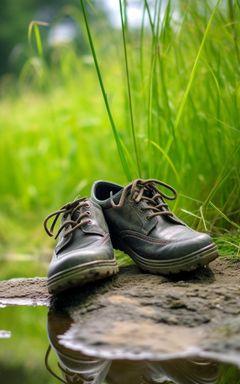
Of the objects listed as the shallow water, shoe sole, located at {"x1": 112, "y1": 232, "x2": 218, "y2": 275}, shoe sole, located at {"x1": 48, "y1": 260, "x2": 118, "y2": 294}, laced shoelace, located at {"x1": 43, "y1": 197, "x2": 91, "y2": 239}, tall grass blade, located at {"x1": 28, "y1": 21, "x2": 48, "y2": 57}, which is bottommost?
the shallow water

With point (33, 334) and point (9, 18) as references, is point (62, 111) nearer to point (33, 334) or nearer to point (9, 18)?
point (33, 334)

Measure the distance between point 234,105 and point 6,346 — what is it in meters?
1.22

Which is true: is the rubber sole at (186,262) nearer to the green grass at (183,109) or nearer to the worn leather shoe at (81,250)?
the worn leather shoe at (81,250)

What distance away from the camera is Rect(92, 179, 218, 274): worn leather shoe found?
78.5 inches

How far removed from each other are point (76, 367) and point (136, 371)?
160mm

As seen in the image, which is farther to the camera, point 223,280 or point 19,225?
point 19,225

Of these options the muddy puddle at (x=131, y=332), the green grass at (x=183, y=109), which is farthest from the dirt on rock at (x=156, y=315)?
the green grass at (x=183, y=109)

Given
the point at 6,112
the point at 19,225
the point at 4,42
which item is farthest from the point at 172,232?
the point at 4,42

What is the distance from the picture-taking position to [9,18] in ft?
74.6

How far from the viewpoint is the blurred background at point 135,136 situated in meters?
2.41

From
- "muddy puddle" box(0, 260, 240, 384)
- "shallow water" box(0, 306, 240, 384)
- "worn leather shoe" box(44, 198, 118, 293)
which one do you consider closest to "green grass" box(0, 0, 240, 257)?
"worn leather shoe" box(44, 198, 118, 293)

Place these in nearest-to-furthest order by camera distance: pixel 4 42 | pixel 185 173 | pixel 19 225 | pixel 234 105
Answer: pixel 234 105, pixel 185 173, pixel 19 225, pixel 4 42

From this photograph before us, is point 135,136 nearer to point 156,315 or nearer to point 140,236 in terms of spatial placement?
point 140,236

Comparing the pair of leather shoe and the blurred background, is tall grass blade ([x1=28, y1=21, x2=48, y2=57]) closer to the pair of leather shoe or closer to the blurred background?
the blurred background
